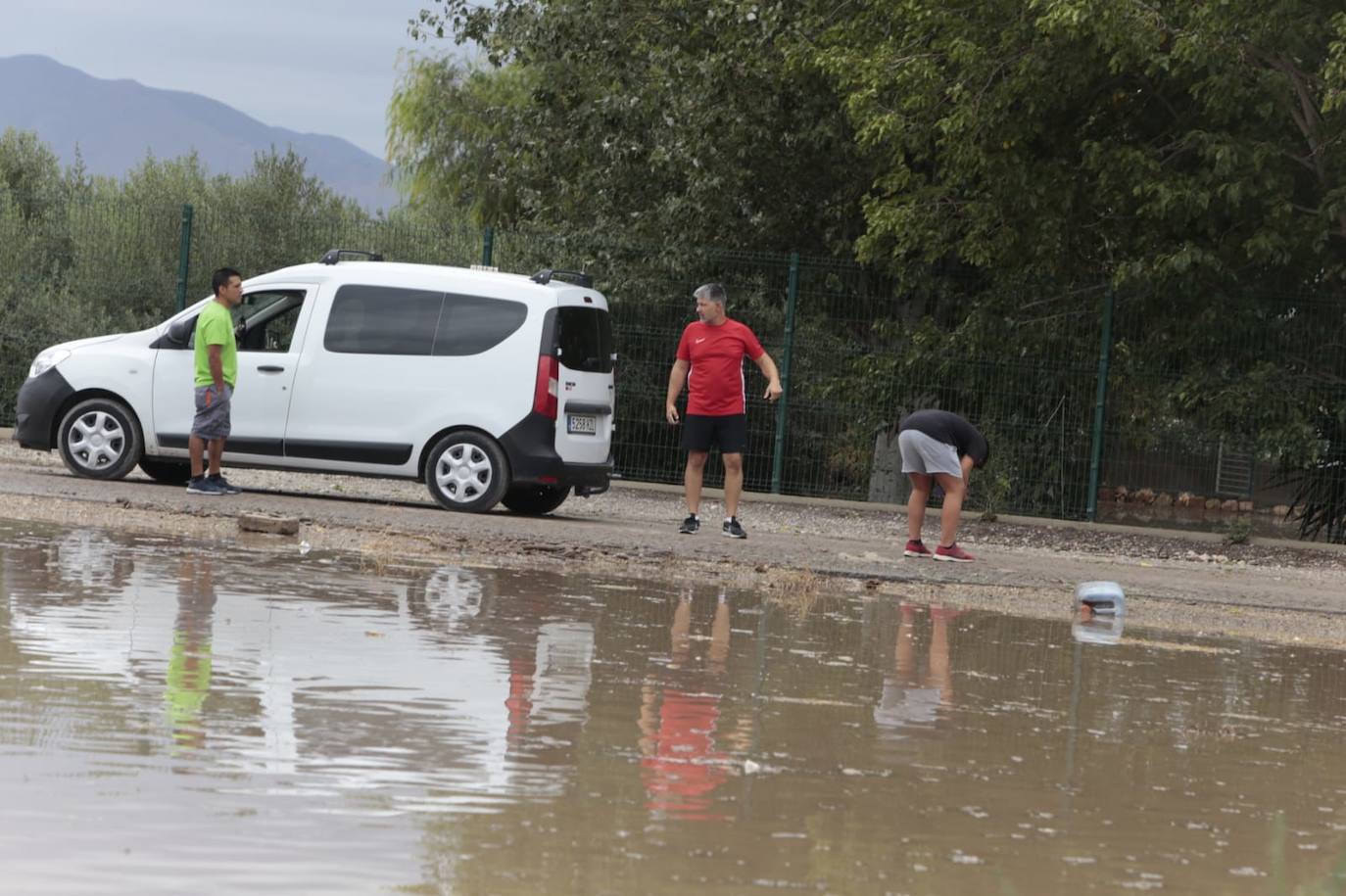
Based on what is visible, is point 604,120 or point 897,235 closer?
point 897,235

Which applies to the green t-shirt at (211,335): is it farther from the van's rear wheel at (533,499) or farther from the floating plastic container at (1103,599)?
the floating plastic container at (1103,599)

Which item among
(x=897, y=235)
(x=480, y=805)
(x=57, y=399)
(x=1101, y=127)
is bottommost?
(x=480, y=805)

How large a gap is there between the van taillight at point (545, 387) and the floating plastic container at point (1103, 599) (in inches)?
203

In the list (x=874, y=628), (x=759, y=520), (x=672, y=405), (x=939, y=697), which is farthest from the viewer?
(x=759, y=520)

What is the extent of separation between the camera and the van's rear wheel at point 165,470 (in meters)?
16.3

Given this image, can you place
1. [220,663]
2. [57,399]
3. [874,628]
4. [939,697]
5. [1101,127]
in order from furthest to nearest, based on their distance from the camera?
[1101,127] → [57,399] → [874,628] → [939,697] → [220,663]

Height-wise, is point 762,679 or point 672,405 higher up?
point 672,405

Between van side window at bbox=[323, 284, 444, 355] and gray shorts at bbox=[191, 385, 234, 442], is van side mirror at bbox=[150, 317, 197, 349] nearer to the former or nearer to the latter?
gray shorts at bbox=[191, 385, 234, 442]

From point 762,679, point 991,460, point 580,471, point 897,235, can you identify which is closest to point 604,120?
point 897,235

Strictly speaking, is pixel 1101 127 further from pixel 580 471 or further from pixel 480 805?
pixel 480 805

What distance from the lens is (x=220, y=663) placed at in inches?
265

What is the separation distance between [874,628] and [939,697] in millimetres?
2126

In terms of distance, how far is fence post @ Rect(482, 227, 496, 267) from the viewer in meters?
20.3

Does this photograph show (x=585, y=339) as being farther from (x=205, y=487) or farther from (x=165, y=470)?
(x=165, y=470)
